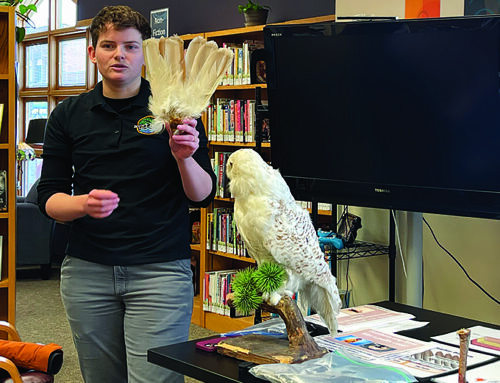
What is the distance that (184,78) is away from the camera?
1.60 metres

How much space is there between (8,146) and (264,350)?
253 cm

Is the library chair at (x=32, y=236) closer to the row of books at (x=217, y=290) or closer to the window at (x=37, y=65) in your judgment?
the row of books at (x=217, y=290)

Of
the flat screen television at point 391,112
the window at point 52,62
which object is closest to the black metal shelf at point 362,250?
the flat screen television at point 391,112

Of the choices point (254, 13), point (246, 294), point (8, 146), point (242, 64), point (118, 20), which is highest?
point (254, 13)

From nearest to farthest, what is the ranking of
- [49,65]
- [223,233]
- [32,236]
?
[223,233], [32,236], [49,65]

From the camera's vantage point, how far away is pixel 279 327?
176 centimetres

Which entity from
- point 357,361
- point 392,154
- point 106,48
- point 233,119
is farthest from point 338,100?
point 233,119

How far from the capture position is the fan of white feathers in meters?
1.57

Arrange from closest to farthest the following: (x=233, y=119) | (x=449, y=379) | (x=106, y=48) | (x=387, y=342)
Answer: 1. (x=449, y=379)
2. (x=387, y=342)
3. (x=106, y=48)
4. (x=233, y=119)

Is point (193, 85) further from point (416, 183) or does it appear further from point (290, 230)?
point (416, 183)

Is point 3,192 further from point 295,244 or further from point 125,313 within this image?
point 295,244

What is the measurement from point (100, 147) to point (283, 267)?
0.70 m

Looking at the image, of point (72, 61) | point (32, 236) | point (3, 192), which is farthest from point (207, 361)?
point (72, 61)

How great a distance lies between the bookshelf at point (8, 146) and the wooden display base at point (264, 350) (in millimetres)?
2350
